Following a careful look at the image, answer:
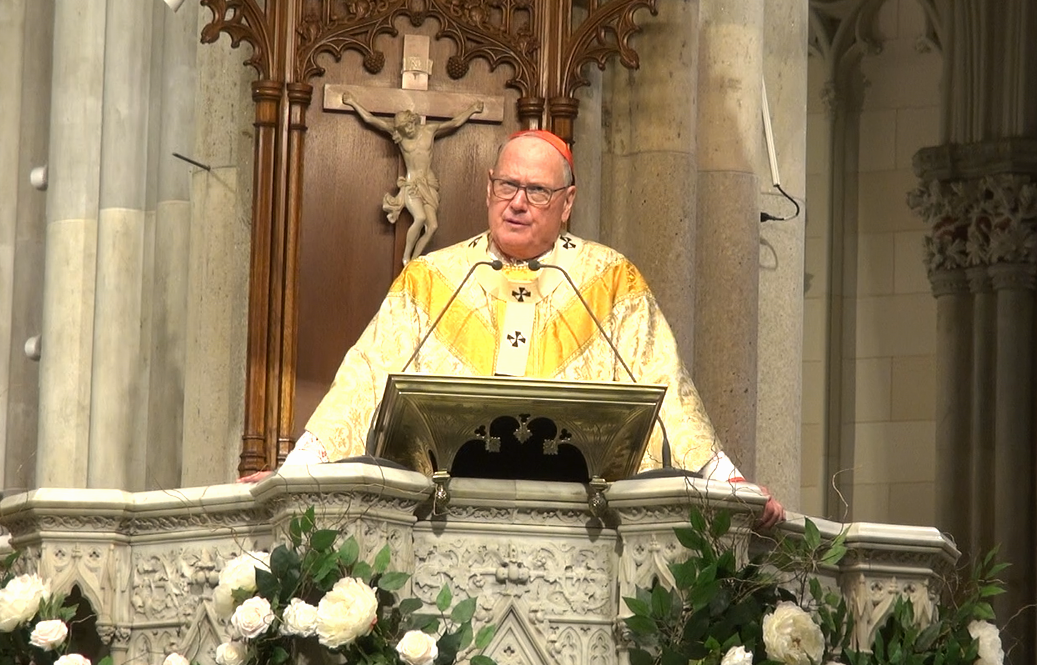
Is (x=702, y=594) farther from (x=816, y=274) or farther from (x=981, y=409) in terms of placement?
(x=816, y=274)

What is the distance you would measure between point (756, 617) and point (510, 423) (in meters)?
0.79

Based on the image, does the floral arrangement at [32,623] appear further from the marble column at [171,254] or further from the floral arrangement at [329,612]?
the marble column at [171,254]

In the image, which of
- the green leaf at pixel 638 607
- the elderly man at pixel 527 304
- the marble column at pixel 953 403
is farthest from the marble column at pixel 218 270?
the marble column at pixel 953 403

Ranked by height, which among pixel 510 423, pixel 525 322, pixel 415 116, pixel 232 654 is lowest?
pixel 232 654

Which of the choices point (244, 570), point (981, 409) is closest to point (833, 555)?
point (244, 570)

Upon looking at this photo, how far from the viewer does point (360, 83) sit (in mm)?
8703

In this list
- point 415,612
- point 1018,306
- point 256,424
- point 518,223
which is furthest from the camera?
point 1018,306

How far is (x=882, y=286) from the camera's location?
Answer: 50.8ft

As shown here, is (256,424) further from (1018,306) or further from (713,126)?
(1018,306)

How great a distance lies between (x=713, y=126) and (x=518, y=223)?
2.10m

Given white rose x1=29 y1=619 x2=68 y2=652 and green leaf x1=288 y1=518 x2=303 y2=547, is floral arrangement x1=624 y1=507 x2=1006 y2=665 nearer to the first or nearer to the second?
green leaf x1=288 y1=518 x2=303 y2=547

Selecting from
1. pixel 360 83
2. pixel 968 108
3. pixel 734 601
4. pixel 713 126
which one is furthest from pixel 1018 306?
pixel 734 601

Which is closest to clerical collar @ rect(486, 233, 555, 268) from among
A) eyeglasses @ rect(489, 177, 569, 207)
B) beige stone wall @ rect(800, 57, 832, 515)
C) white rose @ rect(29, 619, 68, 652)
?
eyeglasses @ rect(489, 177, 569, 207)

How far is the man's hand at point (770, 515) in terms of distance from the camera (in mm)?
5656
